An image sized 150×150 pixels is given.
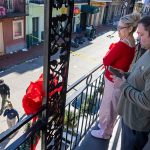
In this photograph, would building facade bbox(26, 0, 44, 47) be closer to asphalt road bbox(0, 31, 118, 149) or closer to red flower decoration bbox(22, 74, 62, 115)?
asphalt road bbox(0, 31, 118, 149)

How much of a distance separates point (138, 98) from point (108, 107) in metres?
1.02

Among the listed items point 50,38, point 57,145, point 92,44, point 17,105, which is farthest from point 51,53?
point 92,44

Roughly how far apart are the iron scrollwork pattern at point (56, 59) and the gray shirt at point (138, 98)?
1.81 feet

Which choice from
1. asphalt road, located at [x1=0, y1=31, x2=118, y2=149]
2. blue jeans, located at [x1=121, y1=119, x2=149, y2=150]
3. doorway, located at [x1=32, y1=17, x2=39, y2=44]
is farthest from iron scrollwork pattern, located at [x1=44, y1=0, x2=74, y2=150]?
doorway, located at [x1=32, y1=17, x2=39, y2=44]

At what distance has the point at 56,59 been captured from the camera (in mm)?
1643

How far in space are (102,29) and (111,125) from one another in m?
22.4

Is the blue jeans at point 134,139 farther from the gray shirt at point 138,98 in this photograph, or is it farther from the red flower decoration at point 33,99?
the red flower decoration at point 33,99

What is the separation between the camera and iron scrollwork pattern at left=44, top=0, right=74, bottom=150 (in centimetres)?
145

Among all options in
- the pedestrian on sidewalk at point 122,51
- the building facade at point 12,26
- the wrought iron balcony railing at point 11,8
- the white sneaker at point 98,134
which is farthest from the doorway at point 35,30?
the pedestrian on sidewalk at point 122,51

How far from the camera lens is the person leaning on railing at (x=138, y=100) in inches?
73.0

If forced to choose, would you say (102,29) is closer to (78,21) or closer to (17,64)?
(78,21)

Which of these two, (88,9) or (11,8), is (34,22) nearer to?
(11,8)

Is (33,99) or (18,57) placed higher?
(33,99)

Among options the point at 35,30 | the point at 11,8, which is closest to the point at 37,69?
the point at 11,8
